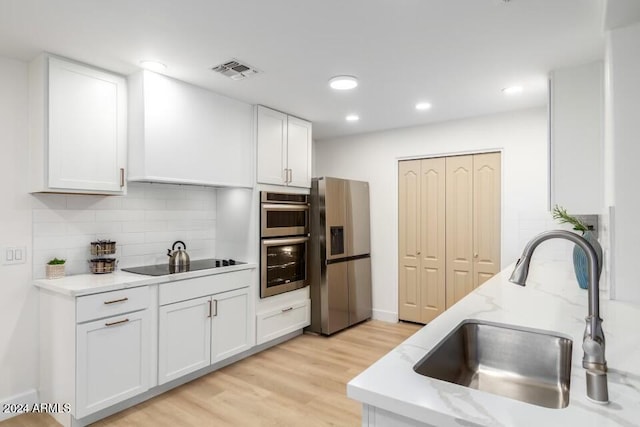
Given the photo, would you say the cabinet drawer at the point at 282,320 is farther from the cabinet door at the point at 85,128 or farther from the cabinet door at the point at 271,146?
the cabinet door at the point at 85,128

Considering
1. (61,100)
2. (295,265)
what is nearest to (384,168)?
(295,265)

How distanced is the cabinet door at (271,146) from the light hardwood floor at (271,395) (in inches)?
64.7

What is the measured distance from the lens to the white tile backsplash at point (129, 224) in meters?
2.57

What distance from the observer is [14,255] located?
2414 mm

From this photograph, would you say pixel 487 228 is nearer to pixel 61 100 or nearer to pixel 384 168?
pixel 384 168

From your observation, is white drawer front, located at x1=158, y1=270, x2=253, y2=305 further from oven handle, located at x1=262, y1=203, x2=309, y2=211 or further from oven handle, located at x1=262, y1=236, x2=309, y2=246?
oven handle, located at x1=262, y1=203, x2=309, y2=211

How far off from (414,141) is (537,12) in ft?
7.84

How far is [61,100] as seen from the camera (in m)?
2.38

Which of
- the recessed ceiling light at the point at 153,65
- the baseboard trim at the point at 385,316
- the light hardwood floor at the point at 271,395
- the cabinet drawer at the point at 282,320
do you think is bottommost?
the light hardwood floor at the point at 271,395

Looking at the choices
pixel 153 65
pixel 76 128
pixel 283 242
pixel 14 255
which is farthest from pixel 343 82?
pixel 14 255

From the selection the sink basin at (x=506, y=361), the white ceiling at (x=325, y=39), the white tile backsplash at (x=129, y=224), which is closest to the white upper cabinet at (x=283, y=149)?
the white ceiling at (x=325, y=39)

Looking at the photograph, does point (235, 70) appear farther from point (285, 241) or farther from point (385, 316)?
point (385, 316)

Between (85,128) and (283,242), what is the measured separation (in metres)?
1.86

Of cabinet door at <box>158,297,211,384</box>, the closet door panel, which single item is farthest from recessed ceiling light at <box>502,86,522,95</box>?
cabinet door at <box>158,297,211,384</box>
